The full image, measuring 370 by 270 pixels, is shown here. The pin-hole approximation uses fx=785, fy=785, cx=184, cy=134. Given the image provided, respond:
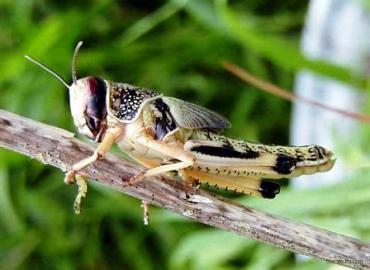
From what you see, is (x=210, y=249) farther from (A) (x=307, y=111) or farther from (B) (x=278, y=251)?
(A) (x=307, y=111)

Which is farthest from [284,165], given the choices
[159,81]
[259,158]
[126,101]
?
[159,81]

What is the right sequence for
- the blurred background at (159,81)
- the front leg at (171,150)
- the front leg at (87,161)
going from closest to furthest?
the front leg at (87,161), the front leg at (171,150), the blurred background at (159,81)

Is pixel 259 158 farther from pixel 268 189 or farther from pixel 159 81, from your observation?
pixel 159 81

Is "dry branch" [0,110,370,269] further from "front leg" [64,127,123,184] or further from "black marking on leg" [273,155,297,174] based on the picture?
"black marking on leg" [273,155,297,174]

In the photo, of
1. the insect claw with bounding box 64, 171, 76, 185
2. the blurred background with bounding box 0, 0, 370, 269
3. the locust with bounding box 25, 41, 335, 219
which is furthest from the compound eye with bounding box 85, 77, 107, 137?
the blurred background with bounding box 0, 0, 370, 269

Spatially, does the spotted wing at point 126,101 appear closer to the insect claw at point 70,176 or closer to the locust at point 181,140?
the locust at point 181,140

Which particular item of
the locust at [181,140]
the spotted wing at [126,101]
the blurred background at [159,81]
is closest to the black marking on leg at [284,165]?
the locust at [181,140]

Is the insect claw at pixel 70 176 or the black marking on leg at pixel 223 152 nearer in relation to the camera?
the insect claw at pixel 70 176
